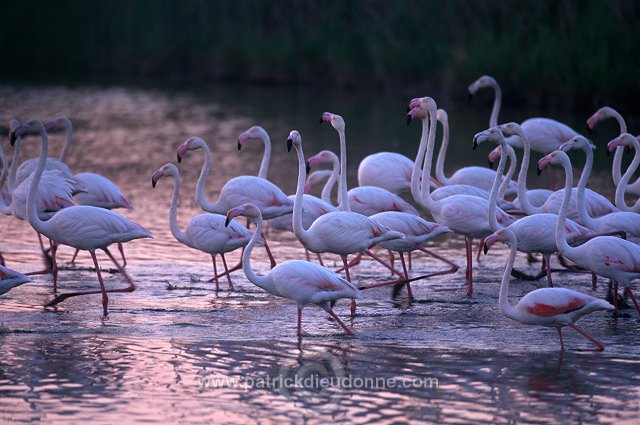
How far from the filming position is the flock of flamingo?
7.38 metres

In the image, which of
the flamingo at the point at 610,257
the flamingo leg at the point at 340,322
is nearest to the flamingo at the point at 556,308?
the flamingo at the point at 610,257

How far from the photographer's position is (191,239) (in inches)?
349

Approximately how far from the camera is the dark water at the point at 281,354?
606cm

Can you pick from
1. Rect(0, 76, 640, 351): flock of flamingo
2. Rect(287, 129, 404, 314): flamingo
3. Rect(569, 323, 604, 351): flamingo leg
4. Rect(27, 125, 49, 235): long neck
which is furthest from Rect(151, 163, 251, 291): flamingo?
Rect(569, 323, 604, 351): flamingo leg

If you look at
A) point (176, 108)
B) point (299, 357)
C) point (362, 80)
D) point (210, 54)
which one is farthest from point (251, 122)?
point (299, 357)

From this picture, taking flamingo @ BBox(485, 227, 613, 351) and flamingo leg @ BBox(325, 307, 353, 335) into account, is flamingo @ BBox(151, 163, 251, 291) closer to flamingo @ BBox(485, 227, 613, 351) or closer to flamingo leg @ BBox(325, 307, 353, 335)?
flamingo leg @ BBox(325, 307, 353, 335)

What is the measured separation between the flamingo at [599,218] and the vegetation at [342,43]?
8.88 m

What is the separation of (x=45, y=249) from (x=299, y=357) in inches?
150

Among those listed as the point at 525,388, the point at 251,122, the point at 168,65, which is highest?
Result: the point at 168,65

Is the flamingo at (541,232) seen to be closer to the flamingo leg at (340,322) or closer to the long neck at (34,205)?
the flamingo leg at (340,322)

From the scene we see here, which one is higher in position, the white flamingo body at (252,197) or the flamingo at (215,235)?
the white flamingo body at (252,197)

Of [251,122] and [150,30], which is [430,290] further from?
[150,30]

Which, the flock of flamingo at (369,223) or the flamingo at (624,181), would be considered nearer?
the flock of flamingo at (369,223)

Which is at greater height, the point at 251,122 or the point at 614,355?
the point at 251,122
